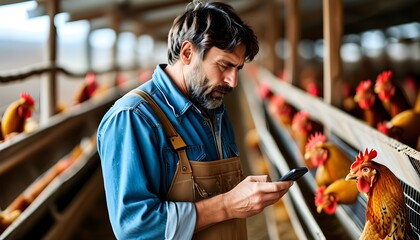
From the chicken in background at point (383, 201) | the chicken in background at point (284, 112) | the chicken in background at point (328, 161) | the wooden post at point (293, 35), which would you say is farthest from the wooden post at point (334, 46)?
the wooden post at point (293, 35)

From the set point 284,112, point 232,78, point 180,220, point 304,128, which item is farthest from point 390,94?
point 284,112

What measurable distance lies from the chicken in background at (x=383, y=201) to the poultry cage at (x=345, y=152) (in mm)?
139

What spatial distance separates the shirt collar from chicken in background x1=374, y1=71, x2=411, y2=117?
1602 mm

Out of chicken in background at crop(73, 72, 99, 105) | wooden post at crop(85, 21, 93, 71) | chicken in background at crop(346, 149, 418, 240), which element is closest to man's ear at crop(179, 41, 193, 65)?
chicken in background at crop(346, 149, 418, 240)

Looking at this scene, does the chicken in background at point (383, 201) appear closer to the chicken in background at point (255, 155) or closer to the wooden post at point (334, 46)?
the wooden post at point (334, 46)

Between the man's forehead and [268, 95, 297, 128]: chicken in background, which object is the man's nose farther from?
[268, 95, 297, 128]: chicken in background

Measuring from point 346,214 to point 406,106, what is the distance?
75cm

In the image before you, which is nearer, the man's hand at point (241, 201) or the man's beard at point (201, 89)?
the man's hand at point (241, 201)

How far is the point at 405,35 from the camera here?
51.6 ft

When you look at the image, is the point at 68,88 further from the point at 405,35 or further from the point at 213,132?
the point at 213,132

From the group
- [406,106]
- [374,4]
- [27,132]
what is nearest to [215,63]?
[406,106]

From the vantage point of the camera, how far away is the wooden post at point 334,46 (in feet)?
13.1

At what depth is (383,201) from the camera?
1.73 meters

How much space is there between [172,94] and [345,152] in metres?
1.53
